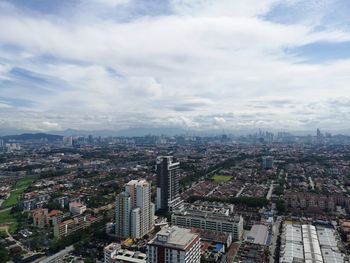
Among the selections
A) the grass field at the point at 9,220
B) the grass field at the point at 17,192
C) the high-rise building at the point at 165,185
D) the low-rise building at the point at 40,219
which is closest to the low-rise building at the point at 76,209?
the low-rise building at the point at 40,219

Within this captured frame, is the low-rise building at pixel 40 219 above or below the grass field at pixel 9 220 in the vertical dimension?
above

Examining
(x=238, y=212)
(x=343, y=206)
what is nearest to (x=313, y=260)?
(x=238, y=212)

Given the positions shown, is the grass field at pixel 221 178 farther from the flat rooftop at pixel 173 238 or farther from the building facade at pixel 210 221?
the flat rooftop at pixel 173 238

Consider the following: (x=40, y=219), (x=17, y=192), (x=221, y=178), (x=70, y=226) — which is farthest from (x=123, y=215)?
(x=221, y=178)

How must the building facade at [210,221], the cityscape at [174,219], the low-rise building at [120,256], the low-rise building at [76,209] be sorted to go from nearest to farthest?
the low-rise building at [120,256]
the cityscape at [174,219]
the building facade at [210,221]
the low-rise building at [76,209]

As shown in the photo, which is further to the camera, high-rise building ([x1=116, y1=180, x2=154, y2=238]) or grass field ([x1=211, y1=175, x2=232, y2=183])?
grass field ([x1=211, y1=175, x2=232, y2=183])

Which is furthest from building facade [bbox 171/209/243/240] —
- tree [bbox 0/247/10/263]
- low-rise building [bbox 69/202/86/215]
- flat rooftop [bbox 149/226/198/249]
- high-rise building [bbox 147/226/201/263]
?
tree [bbox 0/247/10/263]

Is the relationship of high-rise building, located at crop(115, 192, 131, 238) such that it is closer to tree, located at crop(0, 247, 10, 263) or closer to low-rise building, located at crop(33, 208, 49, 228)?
tree, located at crop(0, 247, 10, 263)
